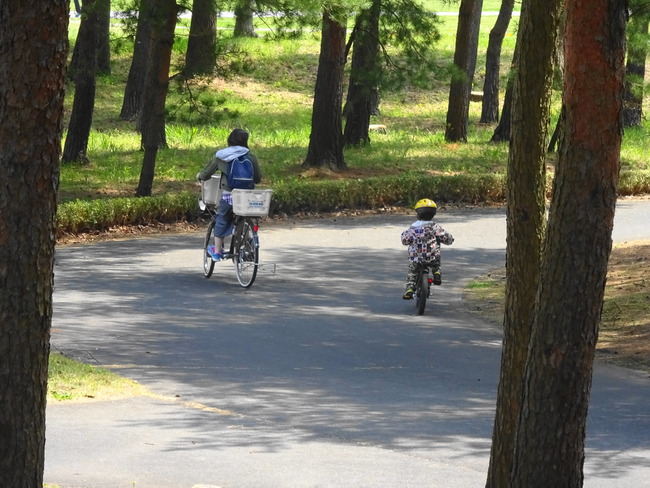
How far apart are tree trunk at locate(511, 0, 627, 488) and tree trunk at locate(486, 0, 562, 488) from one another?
1045 mm

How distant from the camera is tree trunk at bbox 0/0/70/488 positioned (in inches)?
198

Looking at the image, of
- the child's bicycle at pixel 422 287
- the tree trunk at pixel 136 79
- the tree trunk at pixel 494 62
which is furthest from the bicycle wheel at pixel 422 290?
the tree trunk at pixel 494 62

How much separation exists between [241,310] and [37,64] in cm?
853

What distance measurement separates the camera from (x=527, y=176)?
7027mm

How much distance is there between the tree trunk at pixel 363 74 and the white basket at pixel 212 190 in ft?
29.6

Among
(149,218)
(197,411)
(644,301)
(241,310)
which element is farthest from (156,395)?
(149,218)

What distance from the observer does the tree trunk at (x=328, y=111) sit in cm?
2388

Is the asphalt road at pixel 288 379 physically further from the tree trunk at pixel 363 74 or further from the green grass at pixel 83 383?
the tree trunk at pixel 363 74

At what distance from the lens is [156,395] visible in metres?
9.68

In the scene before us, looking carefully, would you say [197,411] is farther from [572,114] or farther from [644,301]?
[644,301]

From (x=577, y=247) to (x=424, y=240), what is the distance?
25.7ft

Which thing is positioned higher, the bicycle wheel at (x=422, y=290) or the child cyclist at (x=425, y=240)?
the child cyclist at (x=425, y=240)

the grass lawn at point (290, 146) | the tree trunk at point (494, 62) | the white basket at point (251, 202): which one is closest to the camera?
the white basket at point (251, 202)

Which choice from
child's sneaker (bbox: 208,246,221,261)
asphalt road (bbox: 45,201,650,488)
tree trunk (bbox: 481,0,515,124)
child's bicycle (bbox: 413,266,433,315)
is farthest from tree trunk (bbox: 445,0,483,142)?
child's bicycle (bbox: 413,266,433,315)
